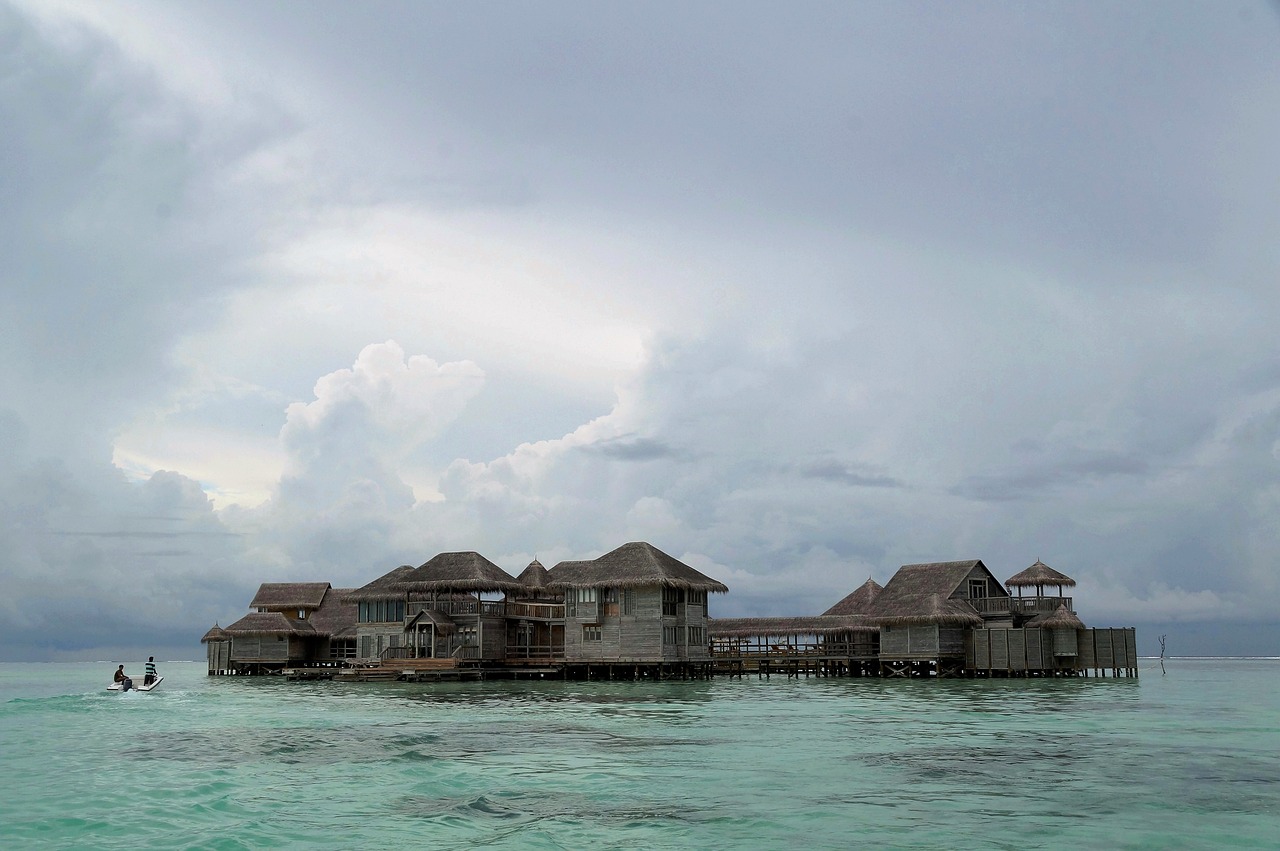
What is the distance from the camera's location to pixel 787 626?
63500 mm

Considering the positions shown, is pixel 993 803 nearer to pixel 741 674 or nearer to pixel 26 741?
pixel 26 741

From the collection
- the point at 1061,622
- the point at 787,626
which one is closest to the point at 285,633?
the point at 787,626

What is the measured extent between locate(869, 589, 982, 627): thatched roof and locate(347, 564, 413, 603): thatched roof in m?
26.8

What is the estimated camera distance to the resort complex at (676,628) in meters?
54.6

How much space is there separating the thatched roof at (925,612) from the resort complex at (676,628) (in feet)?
0.32

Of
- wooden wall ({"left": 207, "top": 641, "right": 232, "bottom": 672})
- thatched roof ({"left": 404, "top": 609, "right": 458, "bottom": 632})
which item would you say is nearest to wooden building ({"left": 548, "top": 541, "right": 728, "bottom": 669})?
thatched roof ({"left": 404, "top": 609, "right": 458, "bottom": 632})

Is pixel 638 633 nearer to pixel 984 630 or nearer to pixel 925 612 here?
pixel 925 612

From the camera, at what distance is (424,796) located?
1622cm

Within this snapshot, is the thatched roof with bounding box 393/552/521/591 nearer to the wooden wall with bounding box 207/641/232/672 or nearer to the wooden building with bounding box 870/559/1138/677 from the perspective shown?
the wooden wall with bounding box 207/641/232/672

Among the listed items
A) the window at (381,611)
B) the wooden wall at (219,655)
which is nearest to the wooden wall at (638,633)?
the window at (381,611)

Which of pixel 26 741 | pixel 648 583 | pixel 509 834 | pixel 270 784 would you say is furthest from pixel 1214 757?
pixel 648 583

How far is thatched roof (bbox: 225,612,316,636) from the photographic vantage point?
229 feet

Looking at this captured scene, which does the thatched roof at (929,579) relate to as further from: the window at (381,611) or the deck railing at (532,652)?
the window at (381,611)

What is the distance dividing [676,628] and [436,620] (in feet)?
43.4
